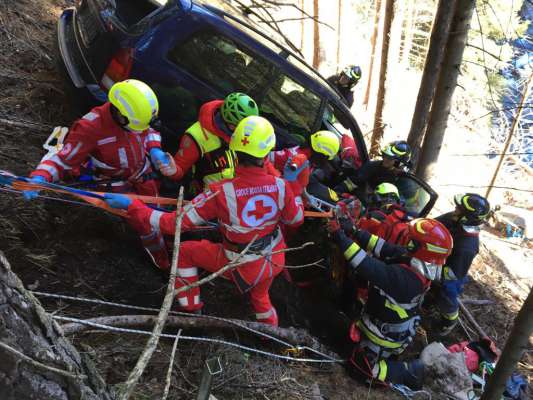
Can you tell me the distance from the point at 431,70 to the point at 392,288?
367 cm

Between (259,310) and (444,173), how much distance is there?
54.9 feet

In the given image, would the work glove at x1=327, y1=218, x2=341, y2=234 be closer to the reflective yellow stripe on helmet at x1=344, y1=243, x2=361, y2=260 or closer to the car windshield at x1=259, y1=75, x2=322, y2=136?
the reflective yellow stripe on helmet at x1=344, y1=243, x2=361, y2=260

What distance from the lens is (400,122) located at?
18.0 m

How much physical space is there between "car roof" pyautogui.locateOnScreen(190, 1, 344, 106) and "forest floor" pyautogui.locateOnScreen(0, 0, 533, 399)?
6.73 feet

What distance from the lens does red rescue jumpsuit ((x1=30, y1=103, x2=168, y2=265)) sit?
3.11m

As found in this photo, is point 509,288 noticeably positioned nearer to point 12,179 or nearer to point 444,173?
point 12,179

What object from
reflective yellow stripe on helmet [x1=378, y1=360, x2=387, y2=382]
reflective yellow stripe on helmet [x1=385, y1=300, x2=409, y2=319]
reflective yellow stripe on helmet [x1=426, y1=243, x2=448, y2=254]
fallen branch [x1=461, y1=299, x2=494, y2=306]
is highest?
reflective yellow stripe on helmet [x1=426, y1=243, x2=448, y2=254]

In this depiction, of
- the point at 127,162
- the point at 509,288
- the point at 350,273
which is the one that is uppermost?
the point at 127,162

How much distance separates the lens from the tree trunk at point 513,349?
2554 millimetres

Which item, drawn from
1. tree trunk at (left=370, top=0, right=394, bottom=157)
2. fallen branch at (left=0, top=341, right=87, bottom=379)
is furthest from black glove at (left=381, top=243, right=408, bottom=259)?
Answer: tree trunk at (left=370, top=0, right=394, bottom=157)

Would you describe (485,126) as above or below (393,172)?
below

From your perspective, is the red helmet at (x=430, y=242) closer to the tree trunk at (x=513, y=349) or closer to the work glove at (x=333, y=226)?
the work glove at (x=333, y=226)

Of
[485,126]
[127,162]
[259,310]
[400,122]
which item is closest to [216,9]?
[127,162]

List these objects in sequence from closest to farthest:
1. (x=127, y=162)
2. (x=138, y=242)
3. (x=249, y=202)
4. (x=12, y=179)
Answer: (x=12, y=179), (x=249, y=202), (x=127, y=162), (x=138, y=242)
